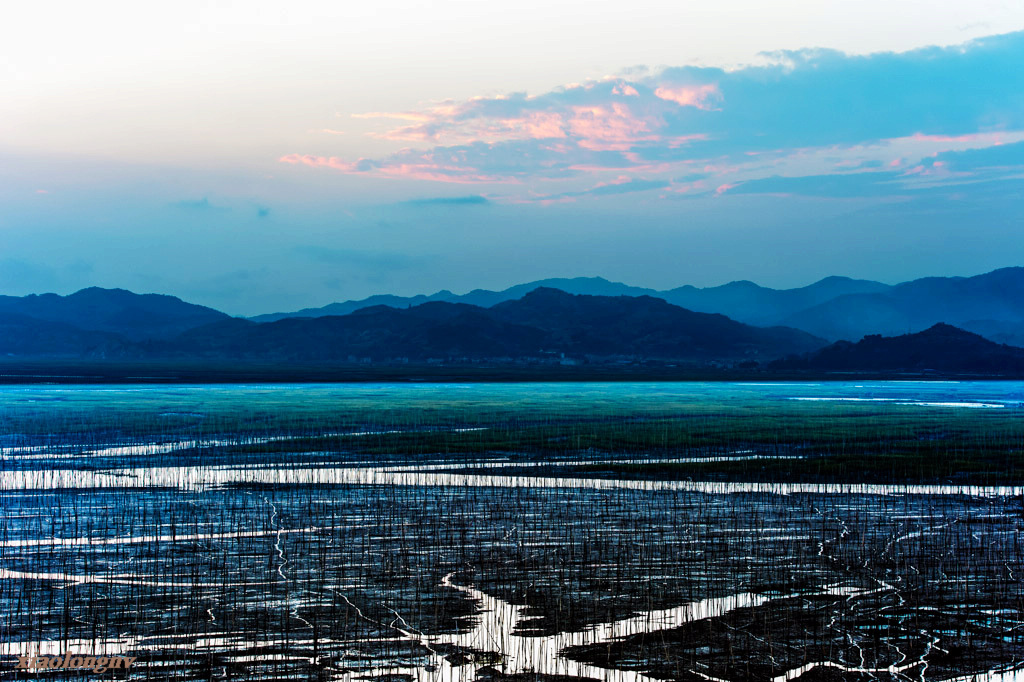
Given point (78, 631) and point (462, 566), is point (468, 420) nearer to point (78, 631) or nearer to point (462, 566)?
point (462, 566)

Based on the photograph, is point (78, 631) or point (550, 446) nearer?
point (78, 631)

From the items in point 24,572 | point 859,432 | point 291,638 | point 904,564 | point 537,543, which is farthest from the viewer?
point 859,432

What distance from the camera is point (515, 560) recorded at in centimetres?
2158

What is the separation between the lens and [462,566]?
69.1 ft

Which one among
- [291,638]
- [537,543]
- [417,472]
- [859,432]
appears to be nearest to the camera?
[291,638]

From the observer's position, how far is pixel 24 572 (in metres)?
20.2

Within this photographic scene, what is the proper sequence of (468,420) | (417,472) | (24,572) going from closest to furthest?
1. (24,572)
2. (417,472)
3. (468,420)

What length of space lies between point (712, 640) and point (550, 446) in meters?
31.2

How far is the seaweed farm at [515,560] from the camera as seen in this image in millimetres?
15438

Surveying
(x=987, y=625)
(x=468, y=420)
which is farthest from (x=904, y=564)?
(x=468, y=420)

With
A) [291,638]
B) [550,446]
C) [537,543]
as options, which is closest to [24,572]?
[291,638]

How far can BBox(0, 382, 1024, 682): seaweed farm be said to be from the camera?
1544cm

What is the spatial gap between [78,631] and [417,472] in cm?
2172

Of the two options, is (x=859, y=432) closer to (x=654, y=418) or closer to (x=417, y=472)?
(x=654, y=418)
